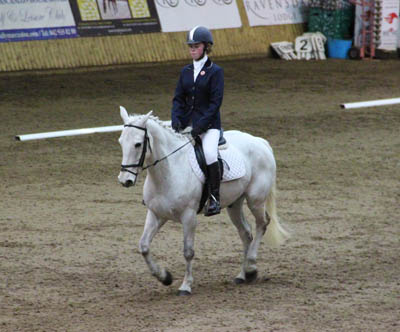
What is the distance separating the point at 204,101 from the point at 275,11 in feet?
57.8

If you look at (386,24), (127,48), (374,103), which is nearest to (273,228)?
(374,103)

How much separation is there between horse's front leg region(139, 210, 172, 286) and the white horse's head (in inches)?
23.5

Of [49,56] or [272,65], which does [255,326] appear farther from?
[272,65]

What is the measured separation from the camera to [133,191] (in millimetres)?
10914

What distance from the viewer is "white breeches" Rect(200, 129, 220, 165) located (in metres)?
7.02

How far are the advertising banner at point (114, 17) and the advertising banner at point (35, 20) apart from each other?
0.95 feet

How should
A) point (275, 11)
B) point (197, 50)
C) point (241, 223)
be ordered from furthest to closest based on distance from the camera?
point (275, 11), point (241, 223), point (197, 50)

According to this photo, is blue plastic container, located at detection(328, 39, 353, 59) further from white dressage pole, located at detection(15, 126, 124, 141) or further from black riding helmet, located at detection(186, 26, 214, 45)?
black riding helmet, located at detection(186, 26, 214, 45)

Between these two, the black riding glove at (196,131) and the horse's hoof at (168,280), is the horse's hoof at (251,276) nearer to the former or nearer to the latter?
the horse's hoof at (168,280)

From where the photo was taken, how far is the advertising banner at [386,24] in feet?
78.6

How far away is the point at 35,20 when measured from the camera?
20.0 m

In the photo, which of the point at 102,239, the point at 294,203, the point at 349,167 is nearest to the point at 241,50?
the point at 349,167

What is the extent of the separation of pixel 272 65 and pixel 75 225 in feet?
45.4

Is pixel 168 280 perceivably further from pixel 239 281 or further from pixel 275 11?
pixel 275 11
